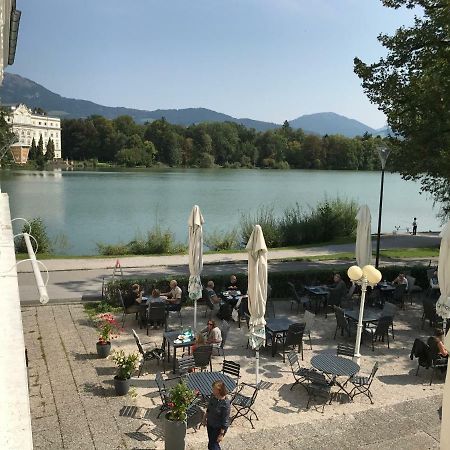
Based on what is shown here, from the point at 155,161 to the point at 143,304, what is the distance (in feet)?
337

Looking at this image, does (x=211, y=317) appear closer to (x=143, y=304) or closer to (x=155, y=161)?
(x=143, y=304)

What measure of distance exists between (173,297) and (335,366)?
5845mm

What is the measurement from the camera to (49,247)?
25844 mm

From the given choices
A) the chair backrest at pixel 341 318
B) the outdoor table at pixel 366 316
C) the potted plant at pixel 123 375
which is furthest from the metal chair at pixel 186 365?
the outdoor table at pixel 366 316

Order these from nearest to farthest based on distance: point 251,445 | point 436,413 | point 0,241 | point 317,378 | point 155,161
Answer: point 251,445, point 436,413, point 317,378, point 0,241, point 155,161

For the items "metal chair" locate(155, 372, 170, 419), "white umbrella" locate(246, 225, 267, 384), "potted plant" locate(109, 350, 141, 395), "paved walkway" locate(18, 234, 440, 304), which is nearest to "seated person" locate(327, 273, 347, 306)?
"paved walkway" locate(18, 234, 440, 304)

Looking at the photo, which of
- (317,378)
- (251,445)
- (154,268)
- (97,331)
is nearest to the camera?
(251,445)

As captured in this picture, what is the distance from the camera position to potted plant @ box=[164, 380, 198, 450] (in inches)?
288

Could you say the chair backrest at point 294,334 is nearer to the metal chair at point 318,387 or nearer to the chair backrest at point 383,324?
the metal chair at point 318,387

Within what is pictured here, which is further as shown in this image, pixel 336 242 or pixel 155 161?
pixel 155 161

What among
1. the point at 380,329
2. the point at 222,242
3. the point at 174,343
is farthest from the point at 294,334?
the point at 222,242

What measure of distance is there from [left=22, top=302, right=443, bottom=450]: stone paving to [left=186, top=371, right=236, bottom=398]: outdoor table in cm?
65

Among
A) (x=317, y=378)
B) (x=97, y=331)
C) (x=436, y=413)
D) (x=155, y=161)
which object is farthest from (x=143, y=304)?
(x=155, y=161)

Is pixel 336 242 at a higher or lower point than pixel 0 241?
lower
